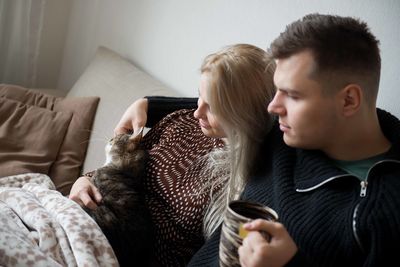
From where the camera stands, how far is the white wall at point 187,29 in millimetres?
1265

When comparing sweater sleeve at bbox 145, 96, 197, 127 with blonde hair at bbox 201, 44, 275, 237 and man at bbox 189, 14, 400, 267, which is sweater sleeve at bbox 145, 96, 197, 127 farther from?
man at bbox 189, 14, 400, 267

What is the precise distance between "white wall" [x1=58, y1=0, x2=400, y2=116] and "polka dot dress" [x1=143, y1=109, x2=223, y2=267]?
398 mm

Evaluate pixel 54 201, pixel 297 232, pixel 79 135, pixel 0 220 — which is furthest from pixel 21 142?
pixel 297 232

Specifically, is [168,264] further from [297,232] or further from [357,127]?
[357,127]

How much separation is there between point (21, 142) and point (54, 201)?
2.34 feet

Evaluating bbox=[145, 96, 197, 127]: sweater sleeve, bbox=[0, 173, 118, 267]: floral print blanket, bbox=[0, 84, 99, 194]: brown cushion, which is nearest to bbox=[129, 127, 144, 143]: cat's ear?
bbox=[145, 96, 197, 127]: sweater sleeve

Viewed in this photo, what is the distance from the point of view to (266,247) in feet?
2.68

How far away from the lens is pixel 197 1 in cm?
192

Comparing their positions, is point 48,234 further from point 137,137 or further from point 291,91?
point 291,91

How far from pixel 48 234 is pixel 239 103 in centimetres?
59

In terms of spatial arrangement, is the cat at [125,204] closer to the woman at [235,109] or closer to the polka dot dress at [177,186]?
the polka dot dress at [177,186]

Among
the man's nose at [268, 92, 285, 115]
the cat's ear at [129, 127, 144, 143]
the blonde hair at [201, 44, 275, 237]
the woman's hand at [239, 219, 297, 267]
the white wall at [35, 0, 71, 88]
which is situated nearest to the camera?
the woman's hand at [239, 219, 297, 267]

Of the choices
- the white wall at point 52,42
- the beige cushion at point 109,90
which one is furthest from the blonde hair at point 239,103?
the white wall at point 52,42

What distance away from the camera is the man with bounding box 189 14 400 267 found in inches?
36.3
